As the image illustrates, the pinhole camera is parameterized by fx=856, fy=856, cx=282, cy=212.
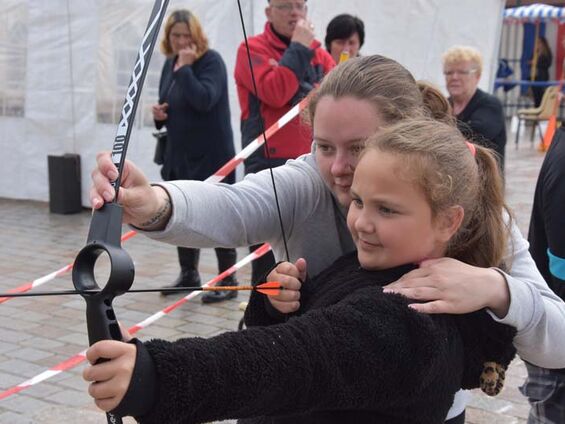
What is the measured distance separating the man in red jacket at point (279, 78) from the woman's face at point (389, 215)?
9.85 feet

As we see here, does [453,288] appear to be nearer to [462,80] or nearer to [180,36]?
[462,80]

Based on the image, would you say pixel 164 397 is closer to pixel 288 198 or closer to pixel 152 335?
pixel 288 198

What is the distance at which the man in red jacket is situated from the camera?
4793 millimetres

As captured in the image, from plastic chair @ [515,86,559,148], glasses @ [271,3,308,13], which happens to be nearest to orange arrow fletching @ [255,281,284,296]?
glasses @ [271,3,308,13]

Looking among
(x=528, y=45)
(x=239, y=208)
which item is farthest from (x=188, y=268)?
(x=528, y=45)

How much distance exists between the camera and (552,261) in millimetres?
2600

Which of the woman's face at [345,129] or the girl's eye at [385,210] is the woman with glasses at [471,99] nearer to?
the woman's face at [345,129]

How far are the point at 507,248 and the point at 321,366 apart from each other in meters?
0.71

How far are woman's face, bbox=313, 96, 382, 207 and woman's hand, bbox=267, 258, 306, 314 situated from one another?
0.79ft

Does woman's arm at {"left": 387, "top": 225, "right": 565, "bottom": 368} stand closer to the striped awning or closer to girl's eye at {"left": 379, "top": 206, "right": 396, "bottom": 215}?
girl's eye at {"left": 379, "top": 206, "right": 396, "bottom": 215}

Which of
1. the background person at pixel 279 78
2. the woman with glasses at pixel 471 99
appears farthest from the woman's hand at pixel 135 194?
the woman with glasses at pixel 471 99

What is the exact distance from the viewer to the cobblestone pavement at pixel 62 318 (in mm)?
3998

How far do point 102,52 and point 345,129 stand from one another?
7.12m

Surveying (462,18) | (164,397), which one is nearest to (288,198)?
(164,397)
